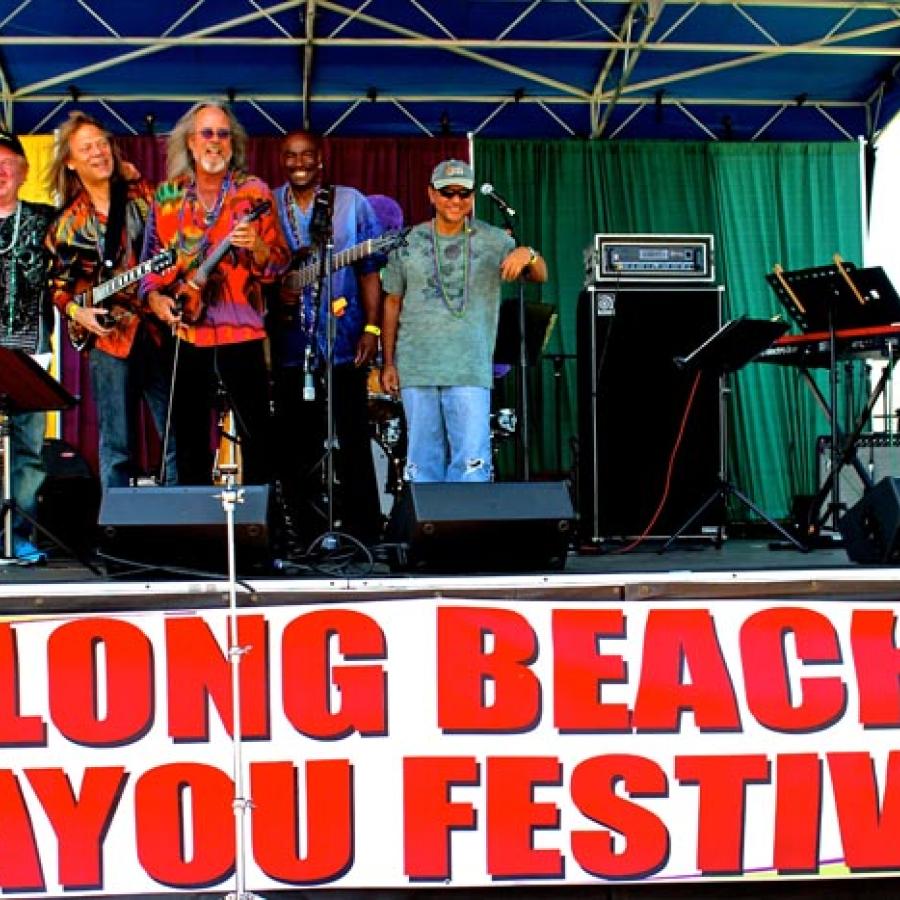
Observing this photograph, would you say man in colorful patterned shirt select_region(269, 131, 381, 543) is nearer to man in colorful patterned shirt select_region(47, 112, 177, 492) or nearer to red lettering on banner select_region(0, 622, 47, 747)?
man in colorful patterned shirt select_region(47, 112, 177, 492)

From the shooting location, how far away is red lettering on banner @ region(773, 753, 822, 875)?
2.48m

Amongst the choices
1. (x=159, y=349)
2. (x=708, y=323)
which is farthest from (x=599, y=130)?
(x=159, y=349)

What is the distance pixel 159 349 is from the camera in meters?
3.96

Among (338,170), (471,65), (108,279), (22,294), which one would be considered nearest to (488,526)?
(108,279)

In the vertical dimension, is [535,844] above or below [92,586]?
below

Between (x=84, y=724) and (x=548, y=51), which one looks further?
(x=548, y=51)

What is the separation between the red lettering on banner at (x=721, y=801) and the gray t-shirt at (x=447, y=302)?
5.72 ft

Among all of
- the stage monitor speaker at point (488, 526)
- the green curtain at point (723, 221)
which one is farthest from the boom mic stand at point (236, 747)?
the green curtain at point (723, 221)

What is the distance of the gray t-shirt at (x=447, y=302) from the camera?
3891 mm

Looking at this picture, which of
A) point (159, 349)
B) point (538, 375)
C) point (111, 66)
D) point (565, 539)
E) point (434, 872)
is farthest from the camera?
point (538, 375)

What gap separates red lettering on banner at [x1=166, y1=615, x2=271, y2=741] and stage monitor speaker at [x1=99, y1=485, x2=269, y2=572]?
0.34m

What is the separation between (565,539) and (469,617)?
1.65ft

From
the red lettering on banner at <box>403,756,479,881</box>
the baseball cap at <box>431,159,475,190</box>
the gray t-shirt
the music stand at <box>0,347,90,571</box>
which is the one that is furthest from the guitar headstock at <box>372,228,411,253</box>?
the red lettering on banner at <box>403,756,479,881</box>

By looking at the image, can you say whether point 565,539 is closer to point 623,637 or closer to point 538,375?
point 623,637
